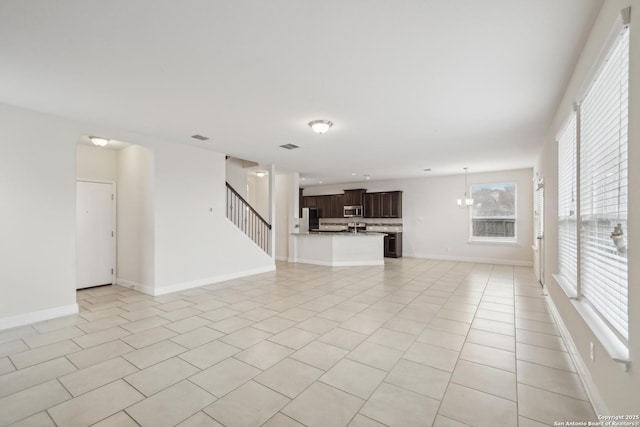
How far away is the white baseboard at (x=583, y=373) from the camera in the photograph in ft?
6.30

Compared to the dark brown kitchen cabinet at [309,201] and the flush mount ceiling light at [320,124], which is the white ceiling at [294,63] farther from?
the dark brown kitchen cabinet at [309,201]

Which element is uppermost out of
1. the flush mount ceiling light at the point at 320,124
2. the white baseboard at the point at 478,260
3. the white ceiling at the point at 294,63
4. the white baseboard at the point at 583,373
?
the white ceiling at the point at 294,63

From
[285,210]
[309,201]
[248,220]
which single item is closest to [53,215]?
[248,220]

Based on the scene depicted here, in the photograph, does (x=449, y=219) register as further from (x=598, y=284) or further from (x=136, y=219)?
(x=136, y=219)

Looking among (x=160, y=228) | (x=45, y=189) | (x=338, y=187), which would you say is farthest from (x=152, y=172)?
(x=338, y=187)

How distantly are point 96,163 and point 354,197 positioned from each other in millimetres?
7681

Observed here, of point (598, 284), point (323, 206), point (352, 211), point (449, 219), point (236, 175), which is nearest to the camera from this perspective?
point (598, 284)

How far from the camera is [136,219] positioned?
541cm

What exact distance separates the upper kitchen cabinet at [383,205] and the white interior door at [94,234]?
7.57m

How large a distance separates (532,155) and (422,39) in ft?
18.4

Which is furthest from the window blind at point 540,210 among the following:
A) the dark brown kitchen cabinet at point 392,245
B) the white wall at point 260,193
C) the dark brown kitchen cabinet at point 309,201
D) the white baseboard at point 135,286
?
the dark brown kitchen cabinet at point 309,201

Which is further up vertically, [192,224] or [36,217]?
[36,217]

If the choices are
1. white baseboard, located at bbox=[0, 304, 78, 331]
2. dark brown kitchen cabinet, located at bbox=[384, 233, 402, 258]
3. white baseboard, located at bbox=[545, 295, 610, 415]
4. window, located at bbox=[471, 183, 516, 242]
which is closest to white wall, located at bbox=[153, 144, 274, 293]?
white baseboard, located at bbox=[0, 304, 78, 331]

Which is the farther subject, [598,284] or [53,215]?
[53,215]
